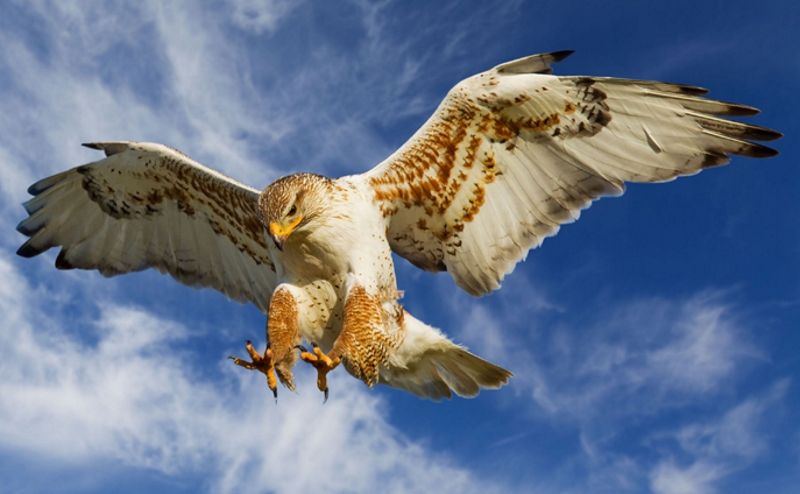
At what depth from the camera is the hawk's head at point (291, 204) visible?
20.0 feet

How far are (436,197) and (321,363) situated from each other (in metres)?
2.42

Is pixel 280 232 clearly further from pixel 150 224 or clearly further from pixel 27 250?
pixel 27 250

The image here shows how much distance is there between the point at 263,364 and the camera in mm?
5816

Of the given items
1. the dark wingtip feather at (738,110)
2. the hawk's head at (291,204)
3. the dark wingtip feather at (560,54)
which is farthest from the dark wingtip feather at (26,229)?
the dark wingtip feather at (738,110)

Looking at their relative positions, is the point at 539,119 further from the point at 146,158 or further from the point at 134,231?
the point at 134,231

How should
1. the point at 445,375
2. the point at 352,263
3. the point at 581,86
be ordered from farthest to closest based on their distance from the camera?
the point at 445,375, the point at 581,86, the point at 352,263

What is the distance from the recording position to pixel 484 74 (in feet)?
22.7

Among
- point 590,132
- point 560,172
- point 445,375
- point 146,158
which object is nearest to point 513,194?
point 560,172

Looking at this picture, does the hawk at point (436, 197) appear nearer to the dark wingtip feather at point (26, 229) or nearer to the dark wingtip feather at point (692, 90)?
the dark wingtip feather at point (692, 90)

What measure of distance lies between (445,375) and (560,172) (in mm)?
2364

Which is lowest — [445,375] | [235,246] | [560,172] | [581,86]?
[445,375]

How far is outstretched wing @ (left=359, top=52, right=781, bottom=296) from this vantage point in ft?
22.4

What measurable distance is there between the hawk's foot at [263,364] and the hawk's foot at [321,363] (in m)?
0.37

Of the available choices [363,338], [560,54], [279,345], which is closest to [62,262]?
[279,345]
